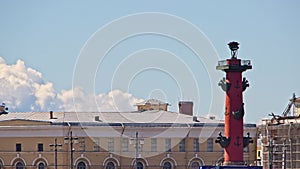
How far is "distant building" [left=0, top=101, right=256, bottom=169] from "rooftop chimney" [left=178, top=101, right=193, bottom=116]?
9755 mm

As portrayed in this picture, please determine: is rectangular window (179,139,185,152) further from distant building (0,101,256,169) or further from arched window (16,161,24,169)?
arched window (16,161,24,169)

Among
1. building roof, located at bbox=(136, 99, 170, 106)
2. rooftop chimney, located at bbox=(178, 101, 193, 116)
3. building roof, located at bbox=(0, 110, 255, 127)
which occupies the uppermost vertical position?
building roof, located at bbox=(136, 99, 170, 106)

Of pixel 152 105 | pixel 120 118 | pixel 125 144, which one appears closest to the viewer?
pixel 125 144

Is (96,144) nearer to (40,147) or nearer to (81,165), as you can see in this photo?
(81,165)

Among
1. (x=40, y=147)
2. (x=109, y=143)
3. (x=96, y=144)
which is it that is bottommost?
(x=40, y=147)

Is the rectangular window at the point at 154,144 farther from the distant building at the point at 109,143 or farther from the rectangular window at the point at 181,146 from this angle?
the rectangular window at the point at 181,146

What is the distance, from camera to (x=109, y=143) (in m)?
111

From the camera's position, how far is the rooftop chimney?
125 m

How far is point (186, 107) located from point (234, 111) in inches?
1566

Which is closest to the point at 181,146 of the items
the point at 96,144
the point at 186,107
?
the point at 96,144

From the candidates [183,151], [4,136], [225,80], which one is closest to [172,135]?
[183,151]

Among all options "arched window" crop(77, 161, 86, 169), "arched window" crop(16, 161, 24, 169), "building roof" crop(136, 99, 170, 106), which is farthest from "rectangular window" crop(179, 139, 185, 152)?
"building roof" crop(136, 99, 170, 106)

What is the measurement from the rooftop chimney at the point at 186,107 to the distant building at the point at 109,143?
32.0 feet

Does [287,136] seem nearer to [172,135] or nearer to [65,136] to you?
[172,135]
